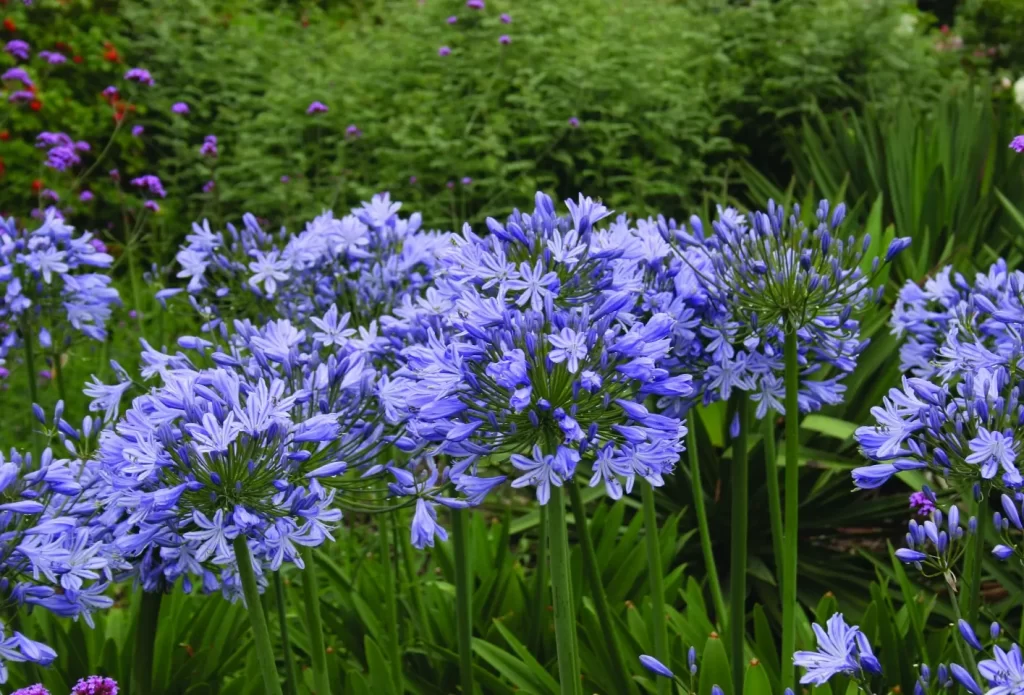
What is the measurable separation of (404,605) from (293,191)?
14.2 feet

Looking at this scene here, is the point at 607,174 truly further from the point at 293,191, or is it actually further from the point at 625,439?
the point at 625,439

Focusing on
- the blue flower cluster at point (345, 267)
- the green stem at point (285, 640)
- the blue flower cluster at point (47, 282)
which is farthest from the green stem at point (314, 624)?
the blue flower cluster at point (47, 282)

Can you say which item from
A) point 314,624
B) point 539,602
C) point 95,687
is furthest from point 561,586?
point 539,602

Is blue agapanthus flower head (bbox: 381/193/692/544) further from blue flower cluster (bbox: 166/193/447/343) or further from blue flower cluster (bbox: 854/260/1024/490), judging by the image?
blue flower cluster (bbox: 166/193/447/343)

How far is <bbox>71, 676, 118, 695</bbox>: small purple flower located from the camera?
1.62 metres

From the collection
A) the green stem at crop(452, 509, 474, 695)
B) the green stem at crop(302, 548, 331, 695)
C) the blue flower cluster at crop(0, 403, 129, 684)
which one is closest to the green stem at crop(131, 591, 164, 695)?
the blue flower cluster at crop(0, 403, 129, 684)

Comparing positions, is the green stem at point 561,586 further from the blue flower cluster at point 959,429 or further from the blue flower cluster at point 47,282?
the blue flower cluster at point 47,282

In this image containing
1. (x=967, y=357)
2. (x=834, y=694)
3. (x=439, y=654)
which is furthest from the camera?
(x=439, y=654)

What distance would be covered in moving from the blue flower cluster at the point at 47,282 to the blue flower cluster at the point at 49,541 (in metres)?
1.05

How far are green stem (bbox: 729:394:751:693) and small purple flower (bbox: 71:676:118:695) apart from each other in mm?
1217


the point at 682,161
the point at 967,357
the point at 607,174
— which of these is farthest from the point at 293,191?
the point at 967,357

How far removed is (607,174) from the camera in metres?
7.22

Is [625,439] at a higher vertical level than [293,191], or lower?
higher

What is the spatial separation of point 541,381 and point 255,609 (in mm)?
625
